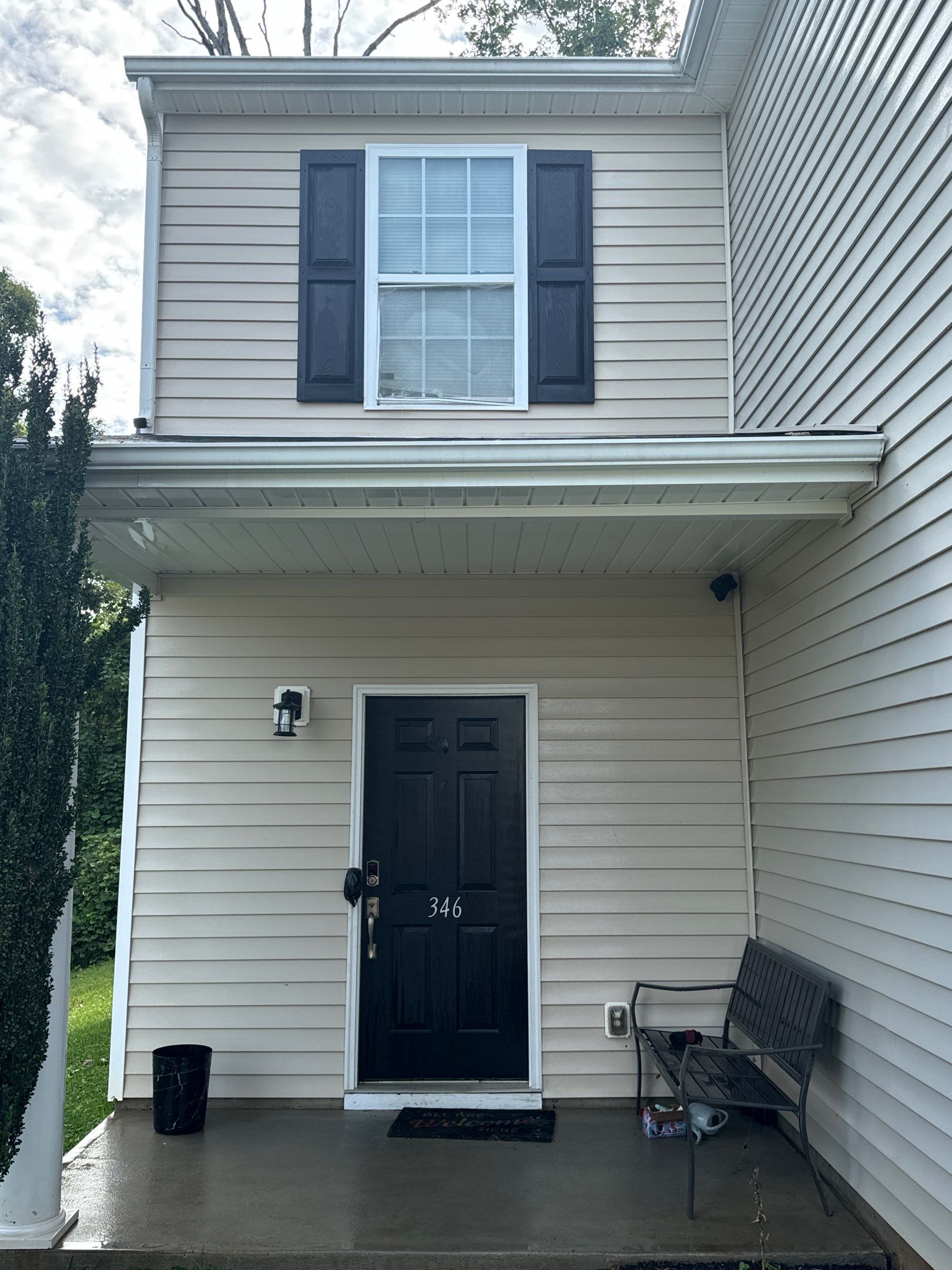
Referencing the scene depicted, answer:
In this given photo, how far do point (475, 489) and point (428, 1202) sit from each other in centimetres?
264

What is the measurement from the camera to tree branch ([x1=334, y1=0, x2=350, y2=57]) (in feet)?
34.0

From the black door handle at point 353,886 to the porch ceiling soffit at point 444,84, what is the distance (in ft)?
13.1

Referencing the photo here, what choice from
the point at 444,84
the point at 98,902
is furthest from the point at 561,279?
the point at 98,902

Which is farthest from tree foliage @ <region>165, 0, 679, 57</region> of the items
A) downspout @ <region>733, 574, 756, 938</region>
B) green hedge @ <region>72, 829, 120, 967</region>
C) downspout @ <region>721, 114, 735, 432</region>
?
green hedge @ <region>72, 829, 120, 967</region>

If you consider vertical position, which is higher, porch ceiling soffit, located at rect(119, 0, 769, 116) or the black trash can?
porch ceiling soffit, located at rect(119, 0, 769, 116)

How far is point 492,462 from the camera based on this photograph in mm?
3299

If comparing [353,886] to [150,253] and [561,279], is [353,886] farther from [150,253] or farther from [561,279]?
[150,253]

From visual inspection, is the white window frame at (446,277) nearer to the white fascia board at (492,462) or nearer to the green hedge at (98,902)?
the white fascia board at (492,462)

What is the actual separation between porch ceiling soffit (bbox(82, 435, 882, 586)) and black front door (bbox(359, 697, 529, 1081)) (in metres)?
1.16

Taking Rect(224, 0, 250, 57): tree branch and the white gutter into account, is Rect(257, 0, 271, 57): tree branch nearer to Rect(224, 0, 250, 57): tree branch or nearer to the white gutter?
Rect(224, 0, 250, 57): tree branch

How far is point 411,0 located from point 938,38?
9600 mm

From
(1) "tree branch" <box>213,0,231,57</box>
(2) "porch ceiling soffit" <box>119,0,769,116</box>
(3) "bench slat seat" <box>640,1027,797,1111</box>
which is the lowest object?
(3) "bench slat seat" <box>640,1027,797,1111</box>

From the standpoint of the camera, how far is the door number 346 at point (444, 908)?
4816 millimetres

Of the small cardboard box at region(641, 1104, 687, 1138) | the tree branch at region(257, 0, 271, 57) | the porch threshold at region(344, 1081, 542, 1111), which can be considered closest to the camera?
the small cardboard box at region(641, 1104, 687, 1138)
